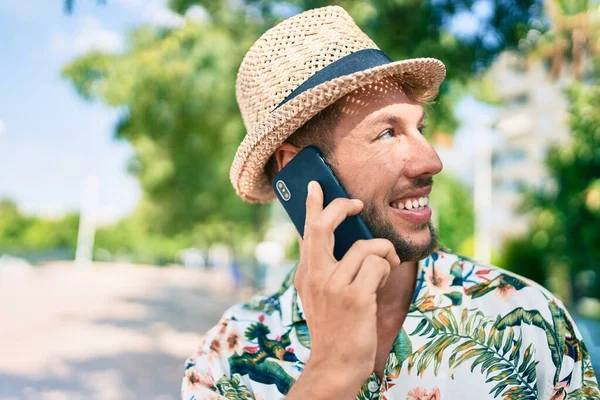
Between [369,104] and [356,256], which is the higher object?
[369,104]

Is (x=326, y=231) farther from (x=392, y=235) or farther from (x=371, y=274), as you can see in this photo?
(x=392, y=235)

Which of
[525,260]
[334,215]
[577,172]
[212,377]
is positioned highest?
[525,260]

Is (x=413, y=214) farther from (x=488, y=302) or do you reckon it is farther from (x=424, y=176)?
(x=488, y=302)

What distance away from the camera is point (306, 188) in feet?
5.30

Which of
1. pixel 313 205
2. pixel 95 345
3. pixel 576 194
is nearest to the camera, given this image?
pixel 313 205

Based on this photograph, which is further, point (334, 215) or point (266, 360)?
point (266, 360)

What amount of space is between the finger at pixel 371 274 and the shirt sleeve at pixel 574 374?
2.29 ft

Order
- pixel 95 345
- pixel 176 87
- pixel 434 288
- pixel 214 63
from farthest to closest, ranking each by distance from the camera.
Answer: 1. pixel 95 345
2. pixel 176 87
3. pixel 214 63
4. pixel 434 288

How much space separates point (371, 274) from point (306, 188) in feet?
1.59

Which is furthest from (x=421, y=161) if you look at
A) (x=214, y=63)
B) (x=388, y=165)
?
(x=214, y=63)

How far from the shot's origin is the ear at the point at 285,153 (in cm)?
175

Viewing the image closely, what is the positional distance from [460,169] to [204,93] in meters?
43.7

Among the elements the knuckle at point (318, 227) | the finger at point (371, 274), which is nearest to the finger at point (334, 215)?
the knuckle at point (318, 227)

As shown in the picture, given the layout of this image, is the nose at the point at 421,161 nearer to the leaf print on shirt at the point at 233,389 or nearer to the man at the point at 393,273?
the man at the point at 393,273
